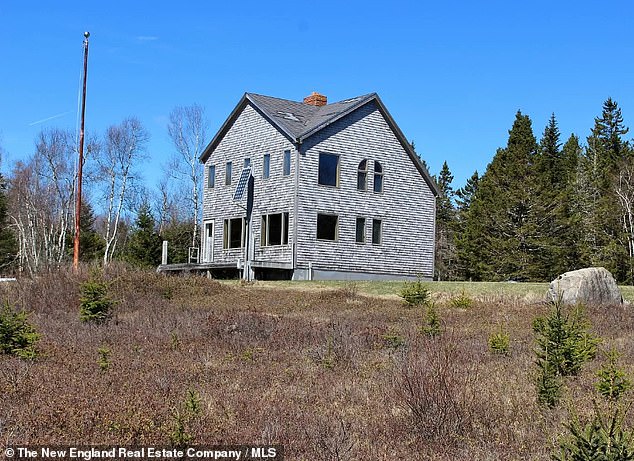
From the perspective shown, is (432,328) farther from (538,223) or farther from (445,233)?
(445,233)

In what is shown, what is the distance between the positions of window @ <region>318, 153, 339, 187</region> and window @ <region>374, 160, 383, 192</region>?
2164 millimetres

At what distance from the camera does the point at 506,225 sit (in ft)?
153

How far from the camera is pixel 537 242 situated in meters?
44.4

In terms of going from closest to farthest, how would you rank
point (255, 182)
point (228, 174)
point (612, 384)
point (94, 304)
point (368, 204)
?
point (612, 384) → point (94, 304) → point (368, 204) → point (255, 182) → point (228, 174)

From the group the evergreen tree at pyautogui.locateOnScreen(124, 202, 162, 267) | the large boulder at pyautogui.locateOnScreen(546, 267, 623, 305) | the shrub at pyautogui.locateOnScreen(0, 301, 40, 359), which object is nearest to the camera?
the shrub at pyautogui.locateOnScreen(0, 301, 40, 359)

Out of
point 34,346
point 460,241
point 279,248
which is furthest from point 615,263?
point 34,346

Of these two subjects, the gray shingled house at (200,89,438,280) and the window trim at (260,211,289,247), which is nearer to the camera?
the gray shingled house at (200,89,438,280)

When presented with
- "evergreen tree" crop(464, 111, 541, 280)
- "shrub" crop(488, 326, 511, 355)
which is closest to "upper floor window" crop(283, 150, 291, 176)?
"evergreen tree" crop(464, 111, 541, 280)

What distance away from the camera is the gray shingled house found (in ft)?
105

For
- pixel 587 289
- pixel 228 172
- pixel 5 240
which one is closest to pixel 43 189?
pixel 5 240

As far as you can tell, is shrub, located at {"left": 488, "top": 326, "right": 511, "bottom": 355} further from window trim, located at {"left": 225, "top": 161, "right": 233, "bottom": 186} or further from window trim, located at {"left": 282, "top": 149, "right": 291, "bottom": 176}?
window trim, located at {"left": 225, "top": 161, "right": 233, "bottom": 186}

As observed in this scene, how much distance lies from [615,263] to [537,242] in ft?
17.5

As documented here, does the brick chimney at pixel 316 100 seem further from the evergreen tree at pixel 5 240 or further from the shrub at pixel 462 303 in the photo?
the evergreen tree at pixel 5 240

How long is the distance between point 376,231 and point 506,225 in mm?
15698
